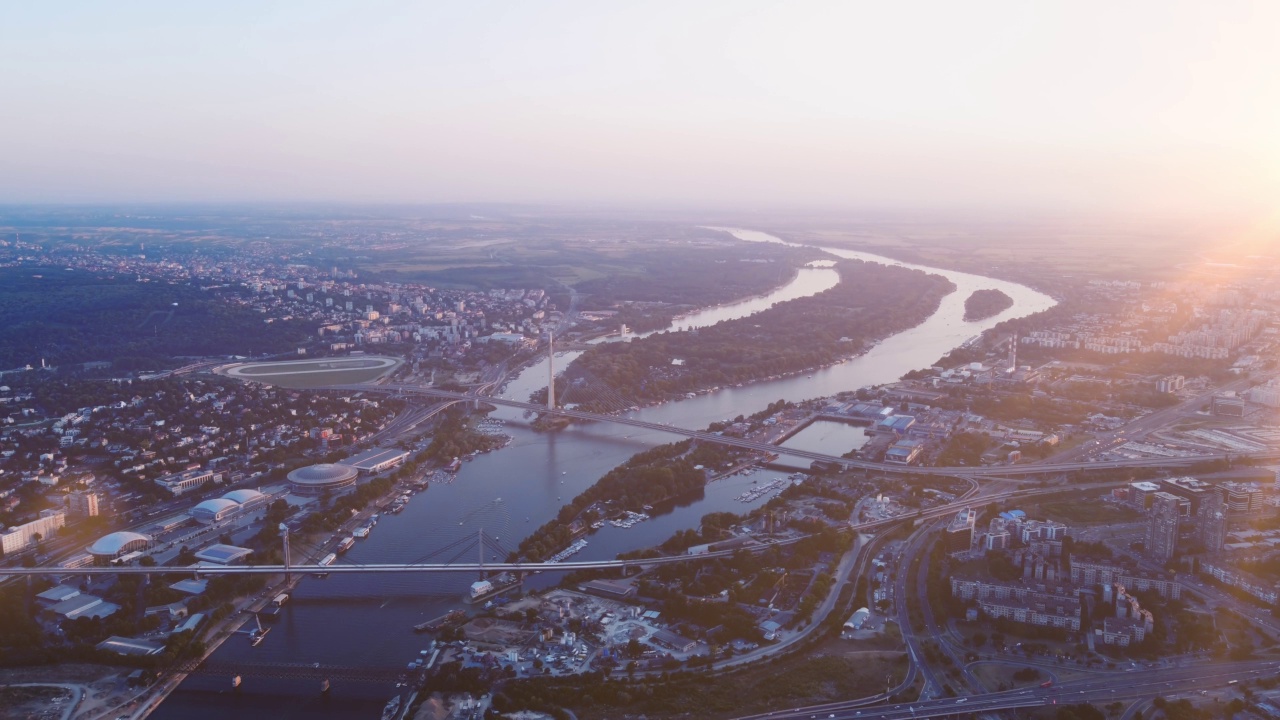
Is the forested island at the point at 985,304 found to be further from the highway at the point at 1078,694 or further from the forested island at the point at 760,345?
the highway at the point at 1078,694

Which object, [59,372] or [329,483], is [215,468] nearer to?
[329,483]

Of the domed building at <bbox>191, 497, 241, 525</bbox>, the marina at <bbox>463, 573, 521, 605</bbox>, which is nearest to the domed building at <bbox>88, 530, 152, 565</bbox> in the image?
the domed building at <bbox>191, 497, 241, 525</bbox>

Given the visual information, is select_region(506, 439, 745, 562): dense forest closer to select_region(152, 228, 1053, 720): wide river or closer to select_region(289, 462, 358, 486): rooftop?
select_region(152, 228, 1053, 720): wide river

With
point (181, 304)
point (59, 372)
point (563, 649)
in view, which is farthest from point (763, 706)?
point (181, 304)

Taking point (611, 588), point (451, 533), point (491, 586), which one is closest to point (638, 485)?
point (451, 533)

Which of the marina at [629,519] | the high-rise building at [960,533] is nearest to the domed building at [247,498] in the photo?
the marina at [629,519]
